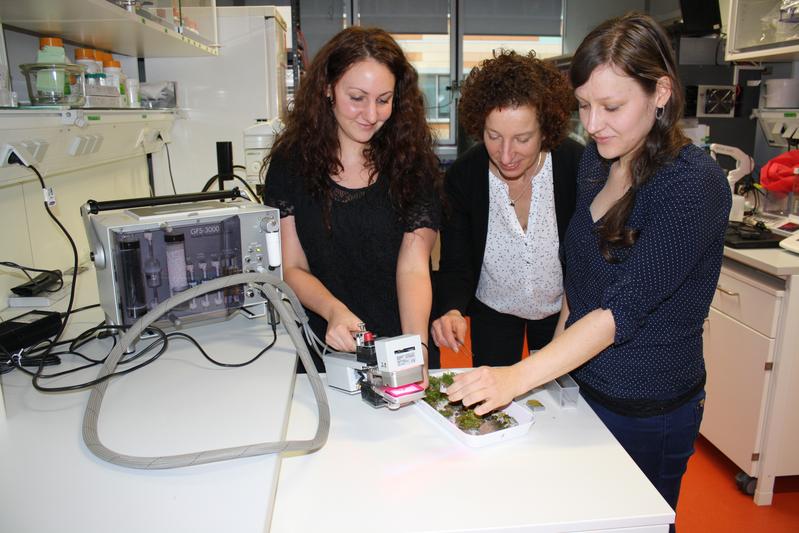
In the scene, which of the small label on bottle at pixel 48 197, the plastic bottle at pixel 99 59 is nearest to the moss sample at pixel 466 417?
the small label on bottle at pixel 48 197

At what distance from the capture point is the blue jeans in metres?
1.15

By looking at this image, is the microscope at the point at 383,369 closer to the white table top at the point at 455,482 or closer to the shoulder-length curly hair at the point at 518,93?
the white table top at the point at 455,482

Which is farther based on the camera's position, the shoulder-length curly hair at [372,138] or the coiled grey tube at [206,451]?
the shoulder-length curly hair at [372,138]

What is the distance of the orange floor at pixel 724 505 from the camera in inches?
77.5

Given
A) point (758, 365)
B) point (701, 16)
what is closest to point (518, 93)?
point (758, 365)

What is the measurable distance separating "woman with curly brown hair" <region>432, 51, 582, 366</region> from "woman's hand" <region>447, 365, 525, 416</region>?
416mm

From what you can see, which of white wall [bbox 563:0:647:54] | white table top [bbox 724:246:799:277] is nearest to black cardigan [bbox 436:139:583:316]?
white table top [bbox 724:246:799:277]

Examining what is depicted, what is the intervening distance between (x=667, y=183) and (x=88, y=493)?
37.8 inches

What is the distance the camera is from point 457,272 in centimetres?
168

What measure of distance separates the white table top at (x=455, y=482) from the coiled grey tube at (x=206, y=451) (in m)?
0.06

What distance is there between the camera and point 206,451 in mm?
854

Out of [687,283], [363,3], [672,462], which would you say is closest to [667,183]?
[687,283]

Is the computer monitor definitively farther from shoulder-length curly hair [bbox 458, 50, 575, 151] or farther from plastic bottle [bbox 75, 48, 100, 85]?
plastic bottle [bbox 75, 48, 100, 85]

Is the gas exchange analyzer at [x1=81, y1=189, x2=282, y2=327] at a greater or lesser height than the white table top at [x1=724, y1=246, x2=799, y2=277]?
greater
